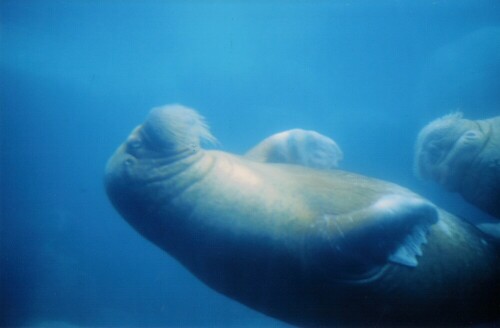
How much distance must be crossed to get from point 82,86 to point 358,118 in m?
19.8

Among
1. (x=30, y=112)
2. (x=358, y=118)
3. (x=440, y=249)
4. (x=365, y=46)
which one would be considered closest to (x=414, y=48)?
(x=365, y=46)

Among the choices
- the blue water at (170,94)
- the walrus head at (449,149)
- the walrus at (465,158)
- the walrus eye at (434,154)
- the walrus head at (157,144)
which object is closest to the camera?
the walrus head at (157,144)

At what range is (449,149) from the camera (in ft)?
13.8

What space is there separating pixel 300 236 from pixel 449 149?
2.24m

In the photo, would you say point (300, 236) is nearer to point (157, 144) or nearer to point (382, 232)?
point (382, 232)

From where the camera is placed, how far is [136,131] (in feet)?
12.2

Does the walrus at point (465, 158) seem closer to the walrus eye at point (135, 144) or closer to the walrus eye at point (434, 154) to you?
the walrus eye at point (434, 154)

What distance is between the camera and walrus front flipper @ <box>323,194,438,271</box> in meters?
2.90

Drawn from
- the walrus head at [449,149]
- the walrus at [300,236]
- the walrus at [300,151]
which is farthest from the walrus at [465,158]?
the walrus at [300,151]

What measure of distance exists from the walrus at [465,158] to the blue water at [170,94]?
654 cm

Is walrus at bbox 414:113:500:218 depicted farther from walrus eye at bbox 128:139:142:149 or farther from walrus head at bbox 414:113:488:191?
walrus eye at bbox 128:139:142:149

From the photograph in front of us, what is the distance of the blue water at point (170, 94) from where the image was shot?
15.0 meters

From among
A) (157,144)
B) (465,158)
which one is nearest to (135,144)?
(157,144)

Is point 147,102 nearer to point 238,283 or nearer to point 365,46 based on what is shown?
point 365,46
